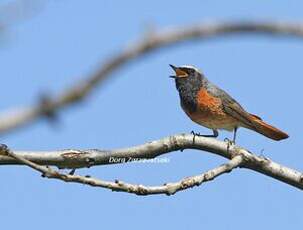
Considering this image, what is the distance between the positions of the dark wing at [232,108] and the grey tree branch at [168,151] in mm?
2941

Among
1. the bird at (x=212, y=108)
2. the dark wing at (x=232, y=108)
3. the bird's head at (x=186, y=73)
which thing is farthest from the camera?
the bird's head at (x=186, y=73)

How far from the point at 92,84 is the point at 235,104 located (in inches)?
261

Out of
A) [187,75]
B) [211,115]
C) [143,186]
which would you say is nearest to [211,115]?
[211,115]

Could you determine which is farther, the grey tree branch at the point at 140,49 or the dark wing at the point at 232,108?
the dark wing at the point at 232,108

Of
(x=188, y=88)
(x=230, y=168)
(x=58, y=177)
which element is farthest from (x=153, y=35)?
(x=188, y=88)

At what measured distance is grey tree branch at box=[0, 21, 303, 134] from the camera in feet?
3.99

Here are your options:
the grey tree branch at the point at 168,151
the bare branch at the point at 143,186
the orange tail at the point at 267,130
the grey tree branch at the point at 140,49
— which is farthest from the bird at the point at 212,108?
the grey tree branch at the point at 140,49

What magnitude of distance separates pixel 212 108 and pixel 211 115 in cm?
10

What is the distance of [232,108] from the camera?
7.68 metres

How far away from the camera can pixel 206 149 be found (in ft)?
15.0

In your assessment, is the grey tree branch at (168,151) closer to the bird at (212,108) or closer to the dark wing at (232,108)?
the bird at (212,108)

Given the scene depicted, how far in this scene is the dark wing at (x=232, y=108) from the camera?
7.52m

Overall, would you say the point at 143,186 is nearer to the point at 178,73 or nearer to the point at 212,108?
the point at 212,108

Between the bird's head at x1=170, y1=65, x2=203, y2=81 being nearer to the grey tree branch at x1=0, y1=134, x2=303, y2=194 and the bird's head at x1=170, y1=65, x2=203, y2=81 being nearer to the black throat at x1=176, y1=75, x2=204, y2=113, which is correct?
the black throat at x1=176, y1=75, x2=204, y2=113
